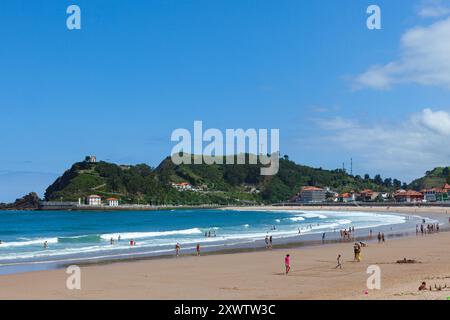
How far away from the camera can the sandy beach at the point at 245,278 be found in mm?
20156

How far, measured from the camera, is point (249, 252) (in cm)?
3928

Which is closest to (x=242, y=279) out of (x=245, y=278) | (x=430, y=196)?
(x=245, y=278)

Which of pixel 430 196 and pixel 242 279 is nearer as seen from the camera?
pixel 242 279

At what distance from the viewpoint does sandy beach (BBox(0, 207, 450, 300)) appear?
20.2 meters

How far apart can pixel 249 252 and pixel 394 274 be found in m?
15.5

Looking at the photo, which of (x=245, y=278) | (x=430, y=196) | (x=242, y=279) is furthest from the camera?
(x=430, y=196)

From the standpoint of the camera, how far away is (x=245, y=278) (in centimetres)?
2516

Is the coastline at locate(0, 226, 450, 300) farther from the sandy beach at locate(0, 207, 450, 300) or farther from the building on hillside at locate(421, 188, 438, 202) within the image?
the building on hillside at locate(421, 188, 438, 202)

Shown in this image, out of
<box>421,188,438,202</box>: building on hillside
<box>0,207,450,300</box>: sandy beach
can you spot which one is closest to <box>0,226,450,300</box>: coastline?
<box>0,207,450,300</box>: sandy beach

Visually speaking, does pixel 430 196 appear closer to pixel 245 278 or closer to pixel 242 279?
pixel 245 278

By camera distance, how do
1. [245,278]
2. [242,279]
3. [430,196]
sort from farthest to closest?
1. [430,196]
2. [245,278]
3. [242,279]

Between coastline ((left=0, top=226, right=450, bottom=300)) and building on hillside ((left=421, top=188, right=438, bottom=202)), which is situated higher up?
building on hillside ((left=421, top=188, right=438, bottom=202))
